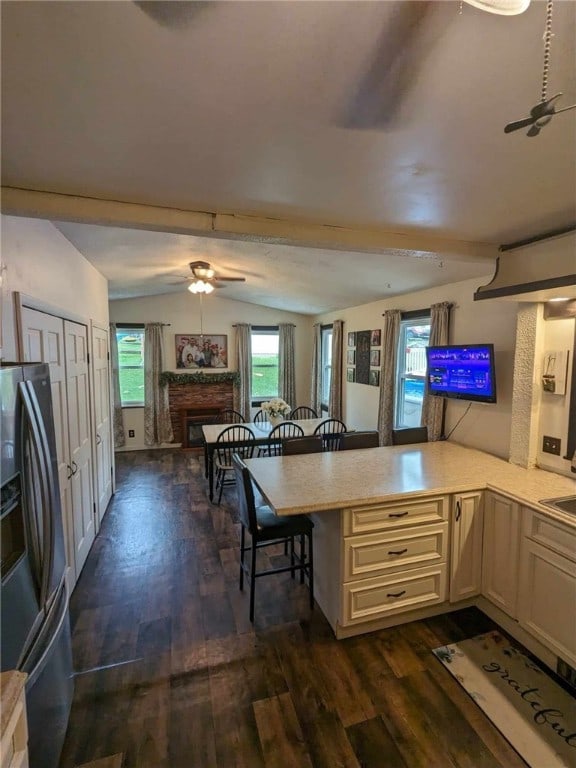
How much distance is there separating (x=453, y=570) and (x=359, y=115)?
8.33 feet

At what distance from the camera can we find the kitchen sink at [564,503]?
6.43ft

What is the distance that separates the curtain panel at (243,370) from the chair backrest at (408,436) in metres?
4.08

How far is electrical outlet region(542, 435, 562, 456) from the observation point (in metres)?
2.47

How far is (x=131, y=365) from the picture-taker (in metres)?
6.68

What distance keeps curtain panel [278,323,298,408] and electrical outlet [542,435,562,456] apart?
5.11 meters

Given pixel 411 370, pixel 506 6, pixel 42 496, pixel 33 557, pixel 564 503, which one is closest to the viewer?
pixel 506 6

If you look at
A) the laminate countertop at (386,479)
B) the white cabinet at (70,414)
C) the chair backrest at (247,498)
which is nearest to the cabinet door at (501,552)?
the laminate countertop at (386,479)

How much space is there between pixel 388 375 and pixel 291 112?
3.77 meters

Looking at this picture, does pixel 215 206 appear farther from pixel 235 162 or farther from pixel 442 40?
pixel 442 40

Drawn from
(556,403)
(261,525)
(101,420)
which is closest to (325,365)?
(101,420)

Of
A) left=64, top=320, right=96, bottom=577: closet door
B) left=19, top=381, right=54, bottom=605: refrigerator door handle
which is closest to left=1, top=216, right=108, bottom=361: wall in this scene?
left=64, top=320, right=96, bottom=577: closet door

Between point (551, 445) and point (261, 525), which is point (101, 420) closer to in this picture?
point (261, 525)

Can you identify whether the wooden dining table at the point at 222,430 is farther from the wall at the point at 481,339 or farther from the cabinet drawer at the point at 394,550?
the cabinet drawer at the point at 394,550

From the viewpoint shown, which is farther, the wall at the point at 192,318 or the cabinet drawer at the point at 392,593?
the wall at the point at 192,318
